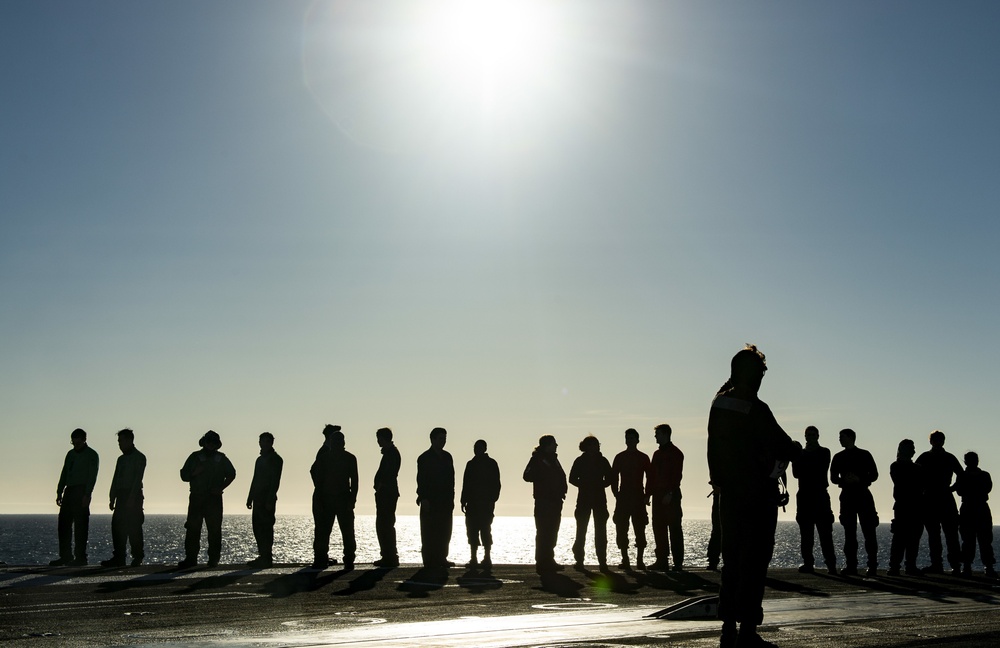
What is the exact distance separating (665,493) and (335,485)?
523 cm

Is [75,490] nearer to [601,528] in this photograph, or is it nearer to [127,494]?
[127,494]

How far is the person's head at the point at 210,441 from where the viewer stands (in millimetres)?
16875

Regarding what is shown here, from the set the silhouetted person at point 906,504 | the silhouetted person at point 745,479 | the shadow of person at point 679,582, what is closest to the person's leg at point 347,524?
the shadow of person at point 679,582

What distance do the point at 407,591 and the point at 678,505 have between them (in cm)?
683

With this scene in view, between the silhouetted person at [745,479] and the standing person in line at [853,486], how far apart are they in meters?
9.39

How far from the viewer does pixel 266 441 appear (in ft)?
56.3

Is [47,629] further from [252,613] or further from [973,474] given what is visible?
[973,474]

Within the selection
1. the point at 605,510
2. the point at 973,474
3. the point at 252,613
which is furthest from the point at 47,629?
the point at 973,474

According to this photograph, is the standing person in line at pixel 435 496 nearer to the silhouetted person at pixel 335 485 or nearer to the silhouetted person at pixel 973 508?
the silhouetted person at pixel 335 485

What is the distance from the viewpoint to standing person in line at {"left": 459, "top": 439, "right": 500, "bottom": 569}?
17.0 meters

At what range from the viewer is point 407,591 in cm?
1156

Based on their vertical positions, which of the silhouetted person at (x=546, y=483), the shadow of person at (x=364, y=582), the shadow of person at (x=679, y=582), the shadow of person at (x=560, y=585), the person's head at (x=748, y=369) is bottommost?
the shadow of person at (x=679, y=582)

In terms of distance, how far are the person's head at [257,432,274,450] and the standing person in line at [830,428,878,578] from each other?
8.81 meters

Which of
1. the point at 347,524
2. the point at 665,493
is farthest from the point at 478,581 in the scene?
the point at 665,493
